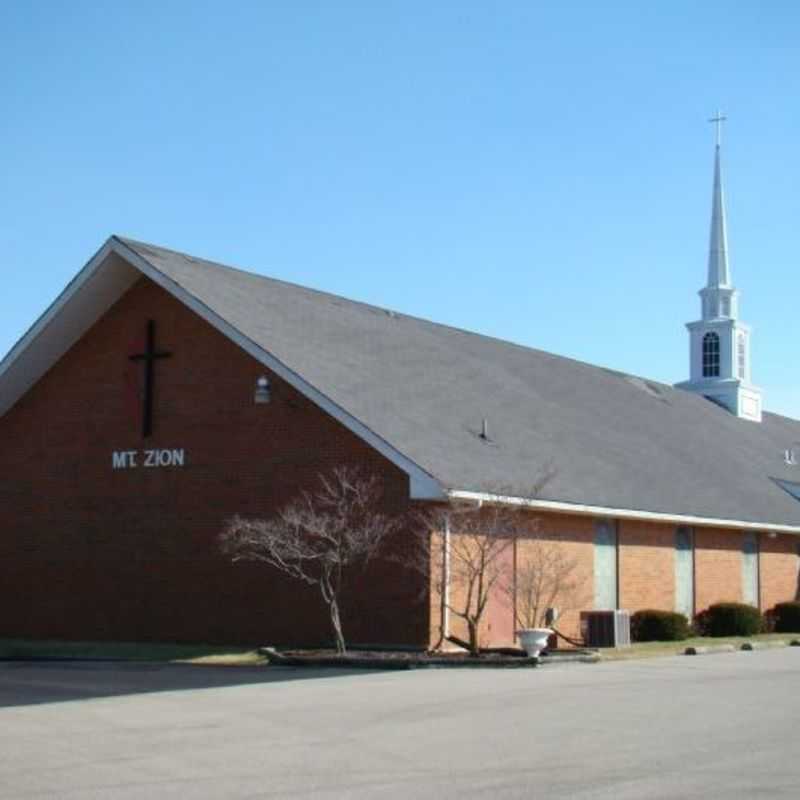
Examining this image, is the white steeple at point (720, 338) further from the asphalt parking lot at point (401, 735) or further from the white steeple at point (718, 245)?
the asphalt parking lot at point (401, 735)

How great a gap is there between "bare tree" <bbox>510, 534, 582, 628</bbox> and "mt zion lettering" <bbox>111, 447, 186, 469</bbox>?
7023 millimetres

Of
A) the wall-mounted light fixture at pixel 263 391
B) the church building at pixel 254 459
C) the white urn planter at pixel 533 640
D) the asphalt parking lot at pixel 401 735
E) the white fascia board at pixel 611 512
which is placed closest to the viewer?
the asphalt parking lot at pixel 401 735

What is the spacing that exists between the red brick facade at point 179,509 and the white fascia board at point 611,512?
0.62 m

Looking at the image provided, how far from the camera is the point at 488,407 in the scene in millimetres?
30594

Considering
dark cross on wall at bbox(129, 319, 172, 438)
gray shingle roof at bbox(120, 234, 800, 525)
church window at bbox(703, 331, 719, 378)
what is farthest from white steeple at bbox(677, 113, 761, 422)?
dark cross on wall at bbox(129, 319, 172, 438)

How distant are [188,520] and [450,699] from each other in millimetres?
12317

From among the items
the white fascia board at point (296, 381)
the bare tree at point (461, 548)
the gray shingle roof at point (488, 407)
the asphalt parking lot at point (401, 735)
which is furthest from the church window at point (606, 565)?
the asphalt parking lot at point (401, 735)

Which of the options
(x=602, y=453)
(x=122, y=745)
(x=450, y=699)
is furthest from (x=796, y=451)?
(x=122, y=745)

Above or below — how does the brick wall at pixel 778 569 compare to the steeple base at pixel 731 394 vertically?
below

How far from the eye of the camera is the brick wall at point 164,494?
86.3ft

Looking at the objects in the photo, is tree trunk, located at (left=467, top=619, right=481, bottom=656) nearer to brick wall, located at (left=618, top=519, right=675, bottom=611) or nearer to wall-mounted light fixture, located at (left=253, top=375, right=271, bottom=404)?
wall-mounted light fixture, located at (left=253, top=375, right=271, bottom=404)

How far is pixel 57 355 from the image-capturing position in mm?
30984

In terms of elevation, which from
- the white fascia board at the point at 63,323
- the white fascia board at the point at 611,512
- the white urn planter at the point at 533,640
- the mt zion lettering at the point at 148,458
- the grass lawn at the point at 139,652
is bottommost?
the grass lawn at the point at 139,652

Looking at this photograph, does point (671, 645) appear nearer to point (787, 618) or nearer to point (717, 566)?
point (717, 566)
